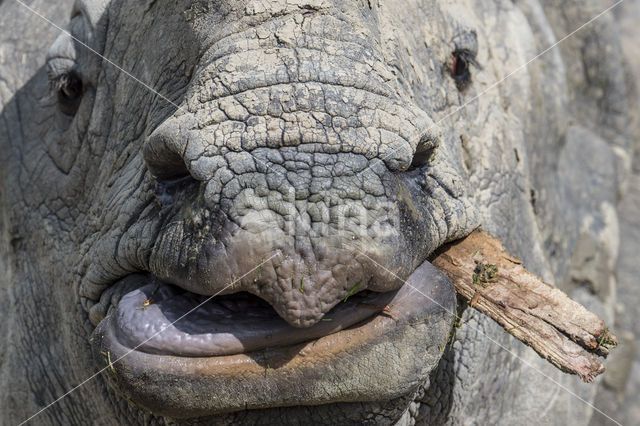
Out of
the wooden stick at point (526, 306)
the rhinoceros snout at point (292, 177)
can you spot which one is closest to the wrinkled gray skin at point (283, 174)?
the rhinoceros snout at point (292, 177)

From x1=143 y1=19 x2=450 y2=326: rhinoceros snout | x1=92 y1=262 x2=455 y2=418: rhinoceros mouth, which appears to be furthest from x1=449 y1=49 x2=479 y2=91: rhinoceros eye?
x1=92 y1=262 x2=455 y2=418: rhinoceros mouth

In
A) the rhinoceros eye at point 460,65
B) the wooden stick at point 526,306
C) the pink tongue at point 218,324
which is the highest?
the rhinoceros eye at point 460,65

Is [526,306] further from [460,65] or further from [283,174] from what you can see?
[460,65]

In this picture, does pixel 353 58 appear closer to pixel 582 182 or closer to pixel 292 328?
pixel 292 328

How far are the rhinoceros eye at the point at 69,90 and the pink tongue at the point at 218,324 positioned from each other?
125 centimetres

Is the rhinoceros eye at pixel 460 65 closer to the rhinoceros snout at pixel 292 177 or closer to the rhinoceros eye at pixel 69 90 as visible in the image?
the rhinoceros snout at pixel 292 177

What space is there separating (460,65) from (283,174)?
144cm

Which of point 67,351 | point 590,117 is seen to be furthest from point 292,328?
point 590,117

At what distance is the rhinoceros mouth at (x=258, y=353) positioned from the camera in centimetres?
230

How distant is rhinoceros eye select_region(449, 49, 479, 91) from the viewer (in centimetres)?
340

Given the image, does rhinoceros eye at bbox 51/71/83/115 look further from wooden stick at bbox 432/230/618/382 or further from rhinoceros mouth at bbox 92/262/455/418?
wooden stick at bbox 432/230/618/382

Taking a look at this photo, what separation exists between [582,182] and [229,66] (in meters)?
3.51

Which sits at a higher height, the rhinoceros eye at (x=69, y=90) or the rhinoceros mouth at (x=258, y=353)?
the rhinoceros eye at (x=69, y=90)

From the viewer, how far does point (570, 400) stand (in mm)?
4449
